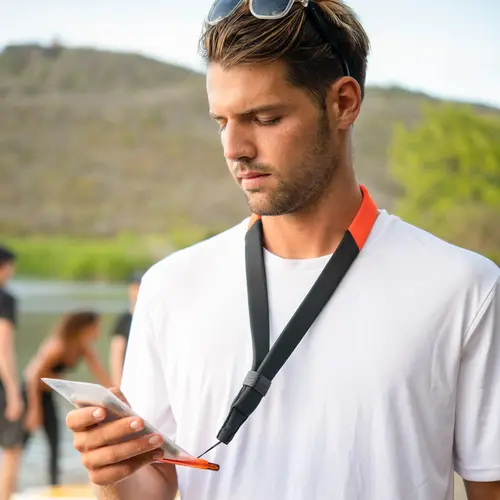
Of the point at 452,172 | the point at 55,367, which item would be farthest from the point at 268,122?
the point at 452,172

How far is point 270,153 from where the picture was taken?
3.85 ft

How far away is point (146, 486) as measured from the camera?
4.00 feet

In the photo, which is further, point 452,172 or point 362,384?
point 452,172

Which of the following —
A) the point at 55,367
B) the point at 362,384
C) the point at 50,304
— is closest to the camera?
the point at 362,384

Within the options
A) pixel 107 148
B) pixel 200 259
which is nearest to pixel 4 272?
pixel 200 259

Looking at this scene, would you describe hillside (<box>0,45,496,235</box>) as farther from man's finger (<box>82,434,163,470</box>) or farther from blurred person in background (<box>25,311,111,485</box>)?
man's finger (<box>82,434,163,470</box>)

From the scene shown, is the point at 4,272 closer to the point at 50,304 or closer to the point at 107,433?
the point at 107,433

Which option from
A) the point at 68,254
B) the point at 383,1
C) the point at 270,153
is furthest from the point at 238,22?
the point at 68,254

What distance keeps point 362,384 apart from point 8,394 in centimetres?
349

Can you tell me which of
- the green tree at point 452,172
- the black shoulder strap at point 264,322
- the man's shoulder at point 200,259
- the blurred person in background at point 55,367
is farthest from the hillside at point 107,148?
the black shoulder strap at point 264,322

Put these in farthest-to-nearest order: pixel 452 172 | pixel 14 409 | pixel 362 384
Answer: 1. pixel 452 172
2. pixel 14 409
3. pixel 362 384

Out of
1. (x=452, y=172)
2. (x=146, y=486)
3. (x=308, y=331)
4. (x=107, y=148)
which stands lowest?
(x=146, y=486)

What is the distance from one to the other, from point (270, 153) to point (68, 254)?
6.81 m

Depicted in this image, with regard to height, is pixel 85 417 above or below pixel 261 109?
below
